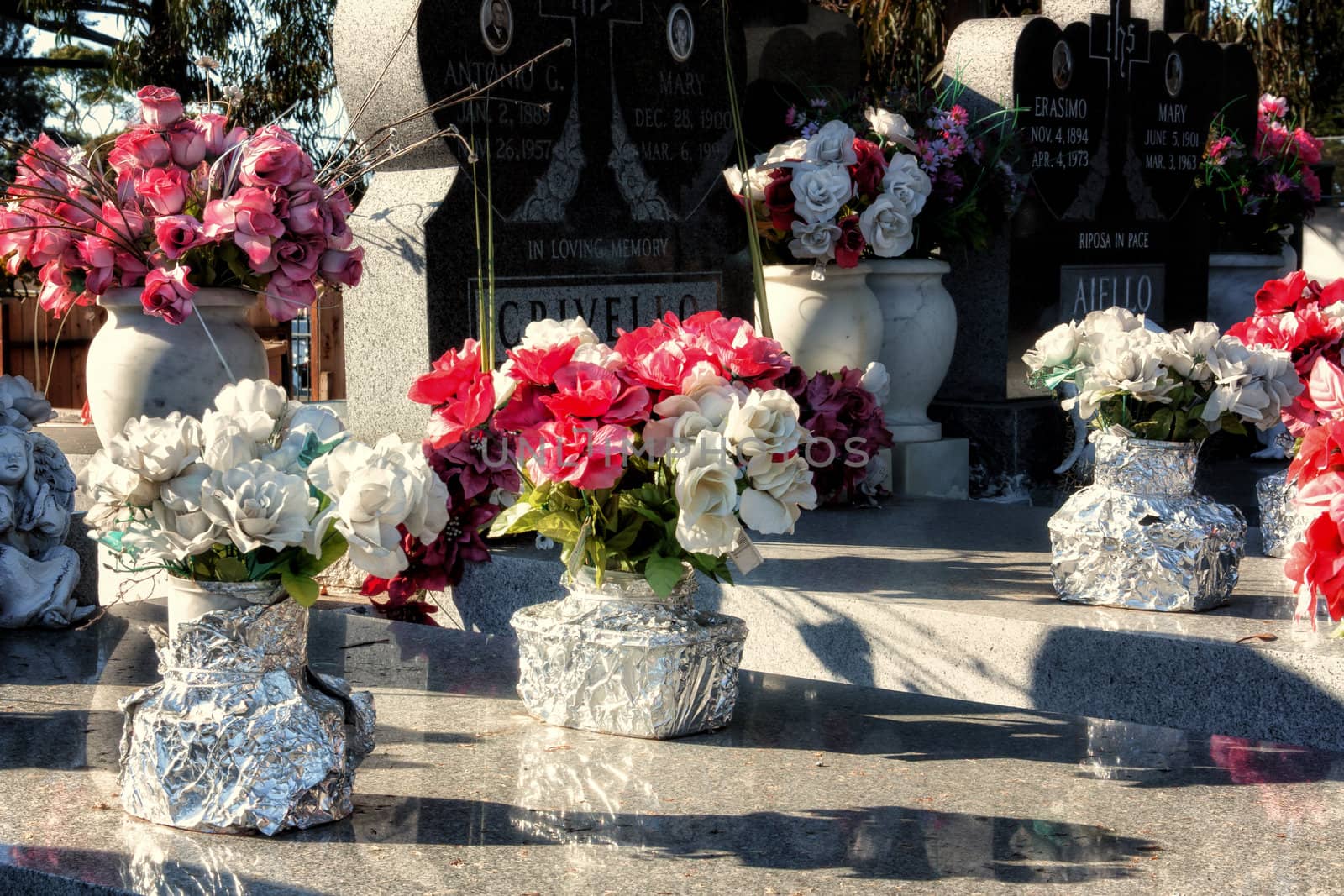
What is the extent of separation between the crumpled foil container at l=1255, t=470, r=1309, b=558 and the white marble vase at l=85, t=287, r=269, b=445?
9.24 feet

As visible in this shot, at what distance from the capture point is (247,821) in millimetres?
2260

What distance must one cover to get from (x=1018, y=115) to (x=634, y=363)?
16.4 feet

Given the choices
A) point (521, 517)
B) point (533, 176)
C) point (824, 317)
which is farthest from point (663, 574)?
point (824, 317)

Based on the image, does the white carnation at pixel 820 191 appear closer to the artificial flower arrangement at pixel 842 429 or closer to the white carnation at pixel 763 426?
the artificial flower arrangement at pixel 842 429

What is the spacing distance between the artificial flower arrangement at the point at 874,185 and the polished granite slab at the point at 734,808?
3.26 metres

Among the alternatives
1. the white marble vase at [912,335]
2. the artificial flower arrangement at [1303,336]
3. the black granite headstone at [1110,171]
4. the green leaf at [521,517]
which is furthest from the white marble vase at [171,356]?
the black granite headstone at [1110,171]

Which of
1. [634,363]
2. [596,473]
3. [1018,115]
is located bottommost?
[596,473]

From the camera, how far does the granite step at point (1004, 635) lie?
339cm

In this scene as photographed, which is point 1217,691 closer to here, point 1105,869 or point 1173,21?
point 1105,869

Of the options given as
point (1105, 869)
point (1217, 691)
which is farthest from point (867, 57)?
point (1105, 869)

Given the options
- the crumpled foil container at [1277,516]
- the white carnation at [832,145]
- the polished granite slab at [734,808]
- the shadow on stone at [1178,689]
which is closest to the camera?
the polished granite slab at [734,808]

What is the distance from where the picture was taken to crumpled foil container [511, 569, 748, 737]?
2723 mm

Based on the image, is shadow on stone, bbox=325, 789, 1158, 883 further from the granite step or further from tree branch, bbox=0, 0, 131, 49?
tree branch, bbox=0, 0, 131, 49

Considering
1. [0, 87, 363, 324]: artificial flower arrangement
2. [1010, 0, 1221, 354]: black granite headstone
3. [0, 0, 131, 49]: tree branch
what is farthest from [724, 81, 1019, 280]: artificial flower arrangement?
[0, 0, 131, 49]: tree branch
